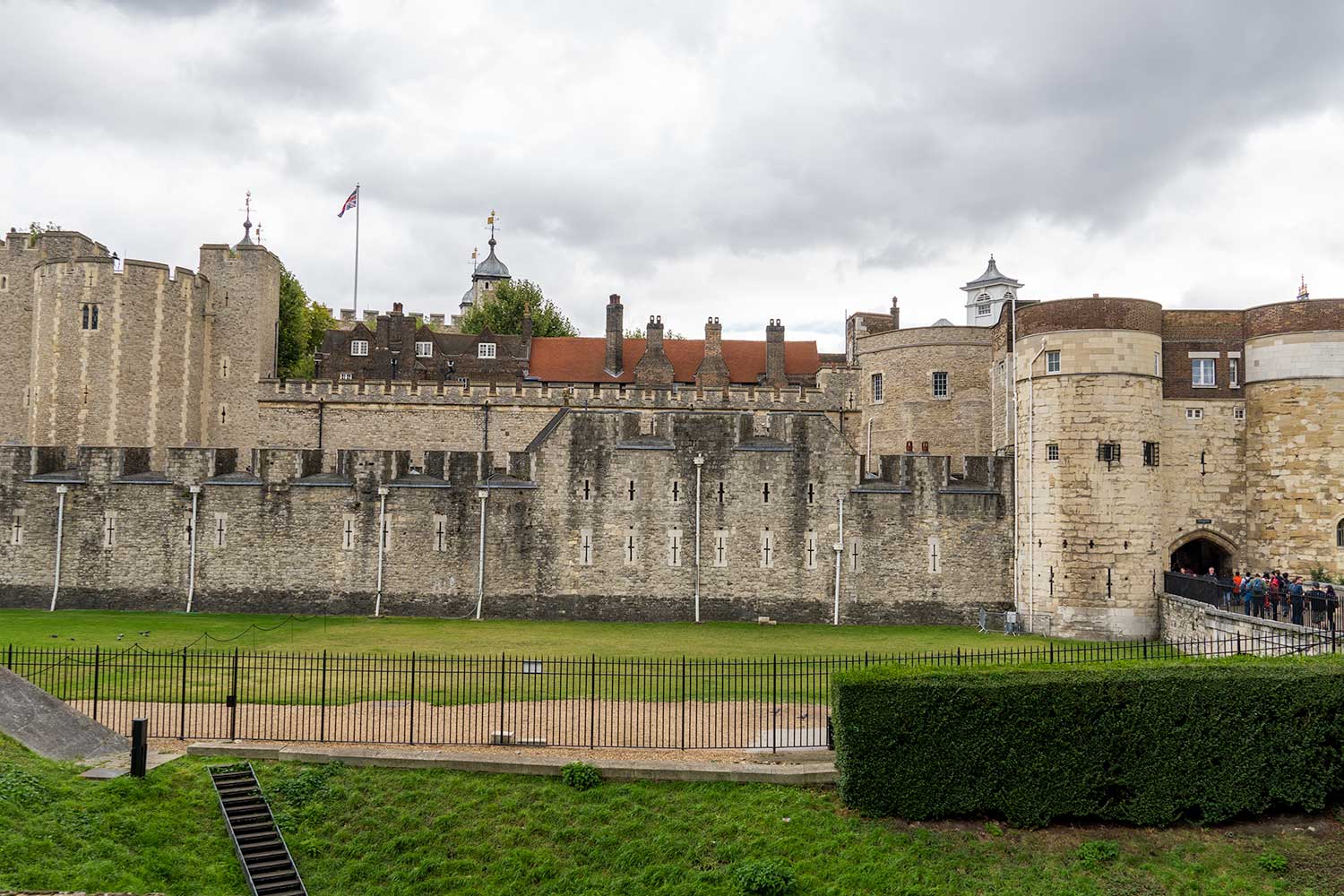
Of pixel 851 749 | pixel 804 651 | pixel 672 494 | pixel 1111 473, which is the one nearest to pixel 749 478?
pixel 672 494

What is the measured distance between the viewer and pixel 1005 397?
32938 millimetres

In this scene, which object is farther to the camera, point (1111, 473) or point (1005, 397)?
point (1005, 397)

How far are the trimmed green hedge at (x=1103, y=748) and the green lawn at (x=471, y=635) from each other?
32.6 feet

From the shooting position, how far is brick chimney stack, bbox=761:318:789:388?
4628cm

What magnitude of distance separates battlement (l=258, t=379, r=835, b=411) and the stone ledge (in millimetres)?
27626

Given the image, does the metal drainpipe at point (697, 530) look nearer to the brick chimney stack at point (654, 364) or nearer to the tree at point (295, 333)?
the brick chimney stack at point (654, 364)

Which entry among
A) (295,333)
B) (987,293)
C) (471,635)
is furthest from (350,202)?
(987,293)

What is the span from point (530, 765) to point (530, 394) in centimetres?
2946

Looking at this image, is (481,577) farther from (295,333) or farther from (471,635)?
(295,333)

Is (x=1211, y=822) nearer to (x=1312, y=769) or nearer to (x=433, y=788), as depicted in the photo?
(x=1312, y=769)

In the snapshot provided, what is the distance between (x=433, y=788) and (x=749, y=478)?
18446 mm

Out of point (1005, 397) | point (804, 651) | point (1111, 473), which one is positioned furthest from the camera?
point (1005, 397)

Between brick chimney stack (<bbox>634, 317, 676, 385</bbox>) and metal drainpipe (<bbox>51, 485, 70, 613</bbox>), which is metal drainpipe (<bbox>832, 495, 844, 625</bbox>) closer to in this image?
brick chimney stack (<bbox>634, 317, 676, 385</bbox>)

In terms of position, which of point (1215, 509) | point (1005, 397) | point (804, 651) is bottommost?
point (804, 651)
